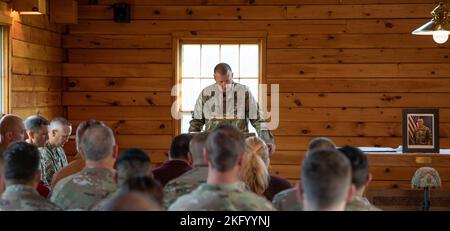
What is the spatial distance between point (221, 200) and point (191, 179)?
1141 millimetres

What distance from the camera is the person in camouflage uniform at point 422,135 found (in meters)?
7.11

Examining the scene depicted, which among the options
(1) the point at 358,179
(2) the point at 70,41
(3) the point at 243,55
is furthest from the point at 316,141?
(2) the point at 70,41

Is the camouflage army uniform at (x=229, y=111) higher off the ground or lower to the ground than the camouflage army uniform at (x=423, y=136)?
higher

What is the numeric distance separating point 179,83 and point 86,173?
508 centimetres

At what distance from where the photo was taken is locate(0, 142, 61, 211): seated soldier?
3.39 metres

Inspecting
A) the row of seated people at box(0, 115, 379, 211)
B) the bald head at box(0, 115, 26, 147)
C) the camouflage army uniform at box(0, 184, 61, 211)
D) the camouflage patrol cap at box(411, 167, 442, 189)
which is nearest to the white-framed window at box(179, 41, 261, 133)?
the camouflage patrol cap at box(411, 167, 442, 189)

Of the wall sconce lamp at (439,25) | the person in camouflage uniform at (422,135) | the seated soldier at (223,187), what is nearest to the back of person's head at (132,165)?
the seated soldier at (223,187)

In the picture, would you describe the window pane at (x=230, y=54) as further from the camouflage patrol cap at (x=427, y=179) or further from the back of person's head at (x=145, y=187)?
the back of person's head at (x=145, y=187)

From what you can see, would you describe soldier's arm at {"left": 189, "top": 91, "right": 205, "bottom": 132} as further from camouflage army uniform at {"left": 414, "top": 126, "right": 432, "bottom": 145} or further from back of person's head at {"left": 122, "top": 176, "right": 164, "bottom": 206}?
back of person's head at {"left": 122, "top": 176, "right": 164, "bottom": 206}

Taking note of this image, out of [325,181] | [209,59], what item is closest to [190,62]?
[209,59]

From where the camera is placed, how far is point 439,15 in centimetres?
662

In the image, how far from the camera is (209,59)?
8961 millimetres

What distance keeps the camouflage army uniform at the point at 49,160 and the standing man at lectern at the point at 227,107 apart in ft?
5.54
